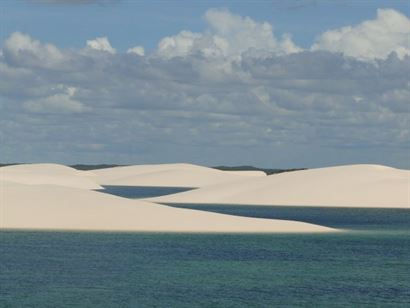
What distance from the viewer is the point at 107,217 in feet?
282

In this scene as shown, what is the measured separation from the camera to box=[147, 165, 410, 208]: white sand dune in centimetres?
13900

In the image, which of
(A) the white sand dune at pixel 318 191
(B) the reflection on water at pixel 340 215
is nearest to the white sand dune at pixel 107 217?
(B) the reflection on water at pixel 340 215

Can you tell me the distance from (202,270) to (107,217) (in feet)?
107

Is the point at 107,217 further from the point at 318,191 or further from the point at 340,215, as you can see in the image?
the point at 318,191

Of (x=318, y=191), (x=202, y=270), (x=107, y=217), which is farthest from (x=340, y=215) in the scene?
(x=202, y=270)

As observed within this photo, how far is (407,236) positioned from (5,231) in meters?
32.1

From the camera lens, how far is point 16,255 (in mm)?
58562

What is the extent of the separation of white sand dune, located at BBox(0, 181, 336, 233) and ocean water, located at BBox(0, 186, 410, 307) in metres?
5.33

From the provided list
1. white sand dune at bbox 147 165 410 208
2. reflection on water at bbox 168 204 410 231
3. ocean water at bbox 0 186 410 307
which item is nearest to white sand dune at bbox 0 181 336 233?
ocean water at bbox 0 186 410 307

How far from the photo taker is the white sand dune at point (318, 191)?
5472 inches

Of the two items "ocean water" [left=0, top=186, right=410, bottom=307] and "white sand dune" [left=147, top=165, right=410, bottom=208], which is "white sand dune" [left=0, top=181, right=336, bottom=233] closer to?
"ocean water" [left=0, top=186, right=410, bottom=307]

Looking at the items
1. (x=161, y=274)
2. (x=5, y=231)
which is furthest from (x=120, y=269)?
(x=5, y=231)

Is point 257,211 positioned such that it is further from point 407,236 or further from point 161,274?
point 161,274

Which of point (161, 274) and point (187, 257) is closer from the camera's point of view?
point (161, 274)
